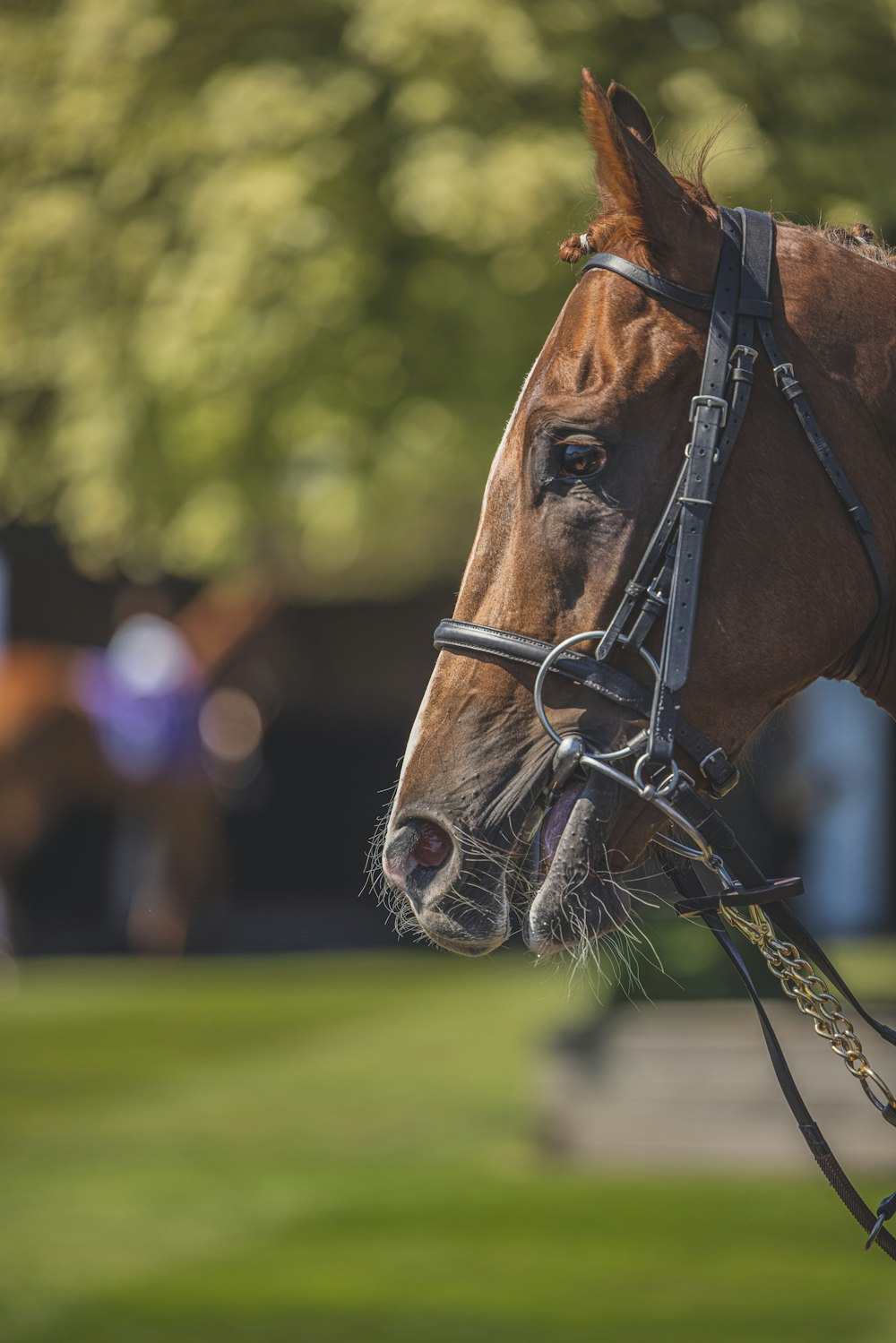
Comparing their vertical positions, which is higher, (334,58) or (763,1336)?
(334,58)

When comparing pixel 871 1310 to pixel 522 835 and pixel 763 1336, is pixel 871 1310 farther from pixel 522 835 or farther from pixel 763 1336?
pixel 522 835

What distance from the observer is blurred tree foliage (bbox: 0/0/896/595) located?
6.71 meters

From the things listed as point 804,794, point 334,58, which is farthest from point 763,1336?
point 804,794

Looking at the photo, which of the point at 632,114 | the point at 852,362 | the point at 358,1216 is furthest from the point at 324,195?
the point at 852,362

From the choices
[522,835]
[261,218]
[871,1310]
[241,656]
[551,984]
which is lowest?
[551,984]

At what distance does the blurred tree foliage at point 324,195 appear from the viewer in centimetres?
671

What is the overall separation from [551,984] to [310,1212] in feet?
18.7

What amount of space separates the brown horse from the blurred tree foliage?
393cm

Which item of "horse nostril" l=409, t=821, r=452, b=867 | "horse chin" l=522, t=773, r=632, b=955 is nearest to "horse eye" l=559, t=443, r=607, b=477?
"horse chin" l=522, t=773, r=632, b=955

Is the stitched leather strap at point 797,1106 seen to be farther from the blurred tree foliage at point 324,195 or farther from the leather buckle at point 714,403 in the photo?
the blurred tree foliage at point 324,195

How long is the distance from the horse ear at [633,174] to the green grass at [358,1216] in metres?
2.08

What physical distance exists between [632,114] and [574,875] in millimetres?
1128

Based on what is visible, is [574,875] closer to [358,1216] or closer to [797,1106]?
[797,1106]

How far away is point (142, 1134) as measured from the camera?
8.80 m
